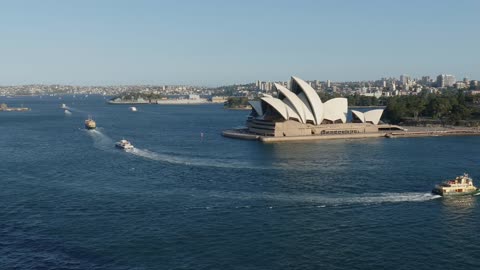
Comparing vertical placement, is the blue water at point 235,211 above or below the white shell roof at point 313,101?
below

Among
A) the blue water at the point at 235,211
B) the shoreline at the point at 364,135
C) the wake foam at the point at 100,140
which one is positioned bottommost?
the blue water at the point at 235,211

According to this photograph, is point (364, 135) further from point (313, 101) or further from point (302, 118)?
point (302, 118)

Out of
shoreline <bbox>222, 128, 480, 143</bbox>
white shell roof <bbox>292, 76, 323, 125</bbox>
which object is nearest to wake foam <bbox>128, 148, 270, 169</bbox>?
shoreline <bbox>222, 128, 480, 143</bbox>

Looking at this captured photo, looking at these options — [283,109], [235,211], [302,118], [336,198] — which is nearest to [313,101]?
[302,118]

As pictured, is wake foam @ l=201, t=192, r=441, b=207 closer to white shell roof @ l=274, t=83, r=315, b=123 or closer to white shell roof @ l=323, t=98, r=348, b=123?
white shell roof @ l=274, t=83, r=315, b=123

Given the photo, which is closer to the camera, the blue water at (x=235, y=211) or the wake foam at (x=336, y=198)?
the blue water at (x=235, y=211)

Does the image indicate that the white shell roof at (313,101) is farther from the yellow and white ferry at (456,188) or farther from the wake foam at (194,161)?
the yellow and white ferry at (456,188)

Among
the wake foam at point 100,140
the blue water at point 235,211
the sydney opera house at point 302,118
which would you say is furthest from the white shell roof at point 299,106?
the wake foam at point 100,140
